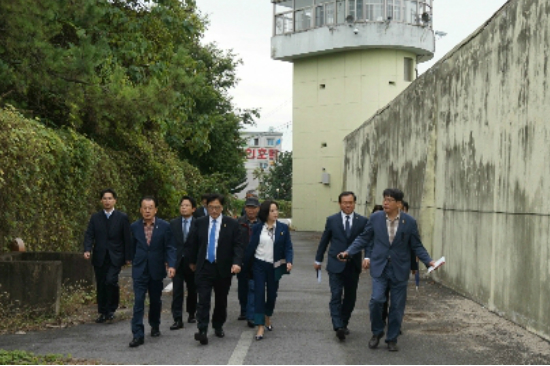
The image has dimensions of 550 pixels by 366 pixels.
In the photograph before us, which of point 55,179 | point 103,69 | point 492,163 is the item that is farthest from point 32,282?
point 103,69

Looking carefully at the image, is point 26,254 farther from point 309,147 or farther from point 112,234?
point 309,147

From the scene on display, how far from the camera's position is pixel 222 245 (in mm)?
10344

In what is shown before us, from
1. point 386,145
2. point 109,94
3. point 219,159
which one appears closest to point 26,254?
point 109,94

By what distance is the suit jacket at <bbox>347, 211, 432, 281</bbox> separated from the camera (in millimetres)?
9836

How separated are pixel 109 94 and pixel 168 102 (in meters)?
1.32

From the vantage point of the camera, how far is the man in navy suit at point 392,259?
9805mm

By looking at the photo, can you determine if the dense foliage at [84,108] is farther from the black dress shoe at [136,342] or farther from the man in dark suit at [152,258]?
the black dress shoe at [136,342]

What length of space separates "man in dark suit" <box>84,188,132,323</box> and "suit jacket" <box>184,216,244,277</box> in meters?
2.04

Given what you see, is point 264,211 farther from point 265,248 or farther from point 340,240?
point 340,240

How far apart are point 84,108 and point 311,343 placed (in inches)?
419

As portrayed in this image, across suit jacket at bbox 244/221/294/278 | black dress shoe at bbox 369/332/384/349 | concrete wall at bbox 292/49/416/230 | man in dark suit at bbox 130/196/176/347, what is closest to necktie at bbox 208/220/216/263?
man in dark suit at bbox 130/196/176/347

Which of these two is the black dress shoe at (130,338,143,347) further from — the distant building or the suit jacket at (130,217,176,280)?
the distant building

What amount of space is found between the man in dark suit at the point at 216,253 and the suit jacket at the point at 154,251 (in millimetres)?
394

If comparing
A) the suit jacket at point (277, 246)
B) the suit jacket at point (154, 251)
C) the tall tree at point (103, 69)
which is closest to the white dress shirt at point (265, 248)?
the suit jacket at point (277, 246)
